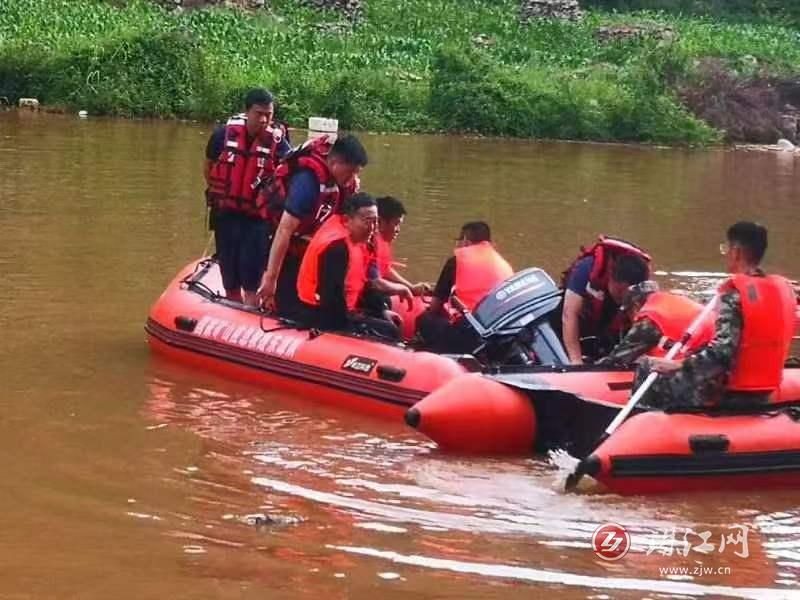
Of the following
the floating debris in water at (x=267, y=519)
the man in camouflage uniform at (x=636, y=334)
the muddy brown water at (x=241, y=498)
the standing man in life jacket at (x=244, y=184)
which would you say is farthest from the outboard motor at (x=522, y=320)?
the floating debris in water at (x=267, y=519)

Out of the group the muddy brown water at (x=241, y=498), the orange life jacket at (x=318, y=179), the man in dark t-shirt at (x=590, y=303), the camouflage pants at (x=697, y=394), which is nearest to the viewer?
the muddy brown water at (x=241, y=498)

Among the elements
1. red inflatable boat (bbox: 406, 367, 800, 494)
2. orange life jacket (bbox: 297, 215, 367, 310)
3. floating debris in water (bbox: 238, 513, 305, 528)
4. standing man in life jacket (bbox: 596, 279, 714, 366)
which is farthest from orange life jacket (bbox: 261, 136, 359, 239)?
floating debris in water (bbox: 238, 513, 305, 528)

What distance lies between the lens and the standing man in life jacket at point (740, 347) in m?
6.54

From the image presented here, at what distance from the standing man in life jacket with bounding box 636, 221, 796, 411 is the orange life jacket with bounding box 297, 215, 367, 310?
1.81 meters

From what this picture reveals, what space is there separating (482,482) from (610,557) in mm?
1024

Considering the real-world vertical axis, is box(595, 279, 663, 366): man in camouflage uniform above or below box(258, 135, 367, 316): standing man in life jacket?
below

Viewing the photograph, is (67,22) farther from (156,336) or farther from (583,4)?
(156,336)

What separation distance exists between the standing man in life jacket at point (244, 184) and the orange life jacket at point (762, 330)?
304 cm

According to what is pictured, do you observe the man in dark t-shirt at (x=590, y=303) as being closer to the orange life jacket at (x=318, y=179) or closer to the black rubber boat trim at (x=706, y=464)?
the black rubber boat trim at (x=706, y=464)

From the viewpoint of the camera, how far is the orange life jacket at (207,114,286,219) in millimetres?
8656

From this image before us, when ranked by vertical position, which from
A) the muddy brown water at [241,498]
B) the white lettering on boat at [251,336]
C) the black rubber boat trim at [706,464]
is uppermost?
the white lettering on boat at [251,336]
